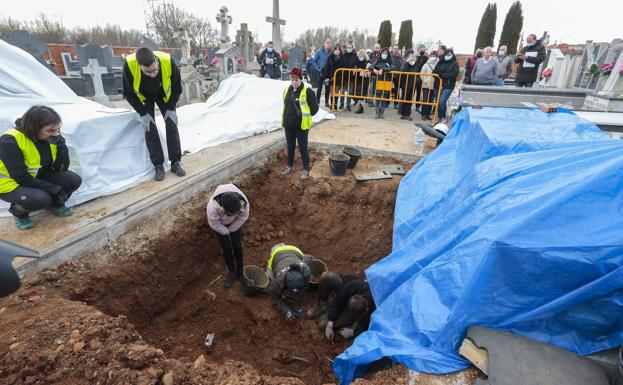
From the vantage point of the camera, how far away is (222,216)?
369 cm

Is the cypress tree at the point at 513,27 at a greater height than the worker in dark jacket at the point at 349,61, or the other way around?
the cypress tree at the point at 513,27

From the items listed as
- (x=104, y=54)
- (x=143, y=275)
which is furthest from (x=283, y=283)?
(x=104, y=54)

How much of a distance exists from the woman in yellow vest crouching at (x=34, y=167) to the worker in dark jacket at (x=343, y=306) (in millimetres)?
3066

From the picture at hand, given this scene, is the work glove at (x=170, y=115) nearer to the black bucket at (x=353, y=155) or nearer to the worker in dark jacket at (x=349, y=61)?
the black bucket at (x=353, y=155)

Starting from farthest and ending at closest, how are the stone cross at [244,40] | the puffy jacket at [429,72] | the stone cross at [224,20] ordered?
the stone cross at [244,40]
the stone cross at [224,20]
the puffy jacket at [429,72]

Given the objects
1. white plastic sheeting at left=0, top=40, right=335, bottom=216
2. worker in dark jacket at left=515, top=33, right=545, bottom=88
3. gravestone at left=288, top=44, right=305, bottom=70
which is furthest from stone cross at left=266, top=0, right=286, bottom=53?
white plastic sheeting at left=0, top=40, right=335, bottom=216

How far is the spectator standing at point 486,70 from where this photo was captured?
317 inches

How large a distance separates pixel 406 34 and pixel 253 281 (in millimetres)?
30524

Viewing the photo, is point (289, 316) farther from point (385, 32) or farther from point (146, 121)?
point (385, 32)

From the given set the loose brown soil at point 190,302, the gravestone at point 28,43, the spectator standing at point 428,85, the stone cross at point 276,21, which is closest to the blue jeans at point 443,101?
the spectator standing at point 428,85

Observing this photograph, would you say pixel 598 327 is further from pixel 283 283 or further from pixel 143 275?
pixel 143 275

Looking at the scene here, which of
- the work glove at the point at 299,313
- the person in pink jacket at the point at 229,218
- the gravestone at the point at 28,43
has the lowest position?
the work glove at the point at 299,313

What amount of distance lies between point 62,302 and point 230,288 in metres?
1.84

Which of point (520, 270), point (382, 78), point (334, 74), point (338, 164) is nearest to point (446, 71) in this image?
point (382, 78)
